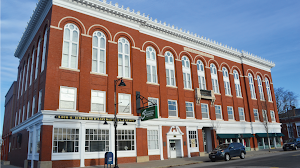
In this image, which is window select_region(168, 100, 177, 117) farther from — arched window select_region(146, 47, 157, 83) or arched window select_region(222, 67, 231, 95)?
arched window select_region(222, 67, 231, 95)

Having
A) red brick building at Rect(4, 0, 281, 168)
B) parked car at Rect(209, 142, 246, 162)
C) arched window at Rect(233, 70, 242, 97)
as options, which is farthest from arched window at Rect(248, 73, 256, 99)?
parked car at Rect(209, 142, 246, 162)

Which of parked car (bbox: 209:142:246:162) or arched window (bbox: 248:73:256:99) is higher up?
arched window (bbox: 248:73:256:99)

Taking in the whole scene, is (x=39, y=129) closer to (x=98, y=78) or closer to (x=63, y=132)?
(x=63, y=132)

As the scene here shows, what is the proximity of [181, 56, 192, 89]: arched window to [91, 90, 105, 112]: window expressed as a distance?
12795mm

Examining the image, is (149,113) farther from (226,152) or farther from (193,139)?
(193,139)

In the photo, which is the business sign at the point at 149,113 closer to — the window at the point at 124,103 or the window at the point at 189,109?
the window at the point at 124,103

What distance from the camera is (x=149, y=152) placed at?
83.7 feet

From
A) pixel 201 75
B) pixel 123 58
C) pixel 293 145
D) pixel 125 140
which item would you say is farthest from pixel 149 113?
pixel 293 145

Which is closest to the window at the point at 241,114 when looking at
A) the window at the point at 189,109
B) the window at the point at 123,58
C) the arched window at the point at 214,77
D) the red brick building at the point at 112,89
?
the red brick building at the point at 112,89

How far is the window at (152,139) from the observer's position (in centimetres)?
2605

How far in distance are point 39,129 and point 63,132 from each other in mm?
2299

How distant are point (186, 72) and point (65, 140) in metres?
18.9

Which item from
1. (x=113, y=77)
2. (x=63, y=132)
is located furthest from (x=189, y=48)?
(x=63, y=132)

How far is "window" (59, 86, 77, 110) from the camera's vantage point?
68.7 feet
